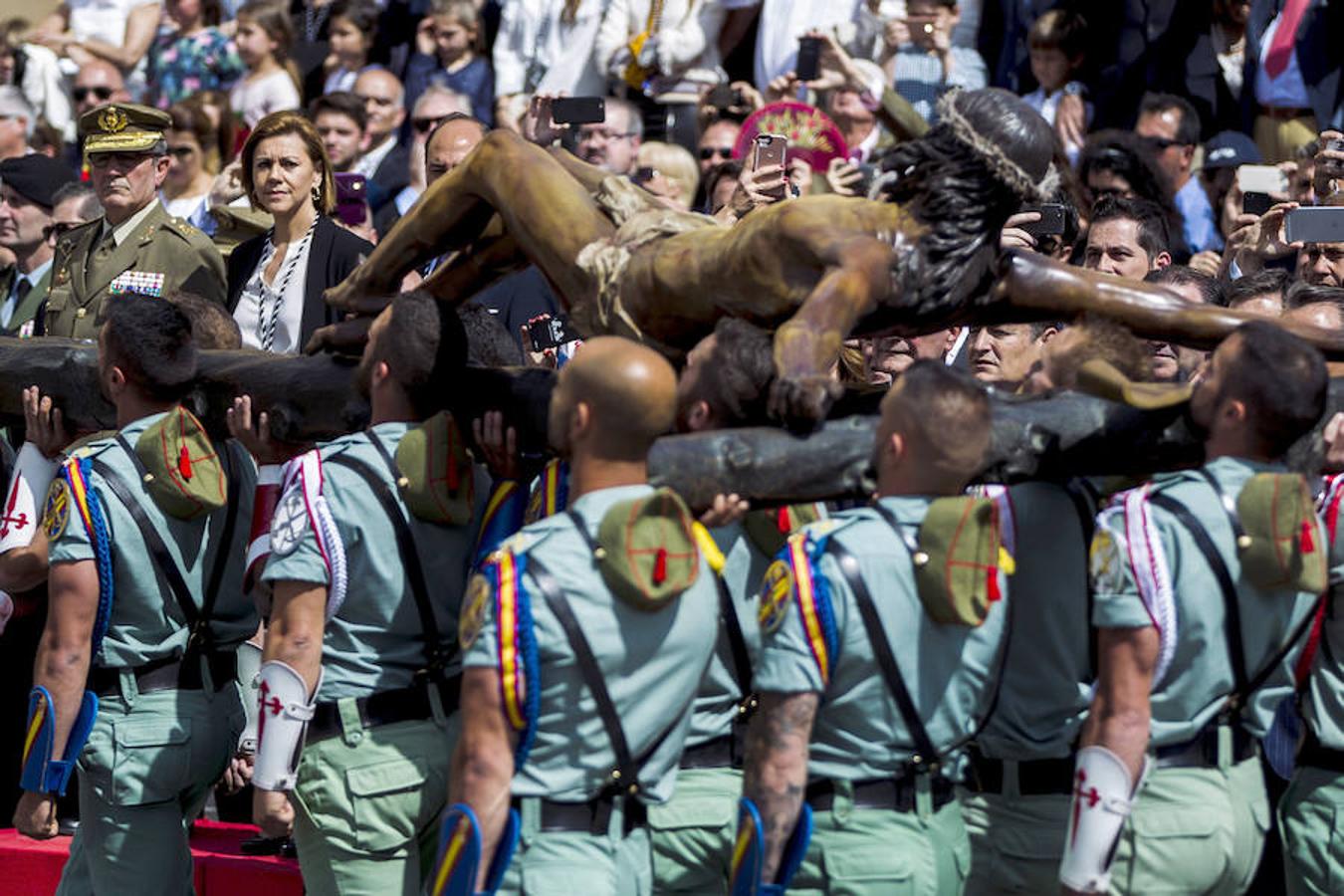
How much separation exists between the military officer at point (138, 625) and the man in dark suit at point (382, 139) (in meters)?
4.58

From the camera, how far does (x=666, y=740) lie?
4.55 meters

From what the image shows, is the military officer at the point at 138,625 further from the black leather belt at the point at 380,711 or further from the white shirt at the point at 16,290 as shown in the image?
the white shirt at the point at 16,290

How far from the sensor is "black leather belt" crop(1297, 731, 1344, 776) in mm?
5250

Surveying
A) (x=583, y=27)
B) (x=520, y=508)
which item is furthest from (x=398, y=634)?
(x=583, y=27)

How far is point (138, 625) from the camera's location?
5.84 metres

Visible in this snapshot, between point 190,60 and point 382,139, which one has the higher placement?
point 190,60

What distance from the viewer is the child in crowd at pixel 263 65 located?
11836mm

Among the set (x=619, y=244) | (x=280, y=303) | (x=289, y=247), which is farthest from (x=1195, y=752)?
(x=289, y=247)

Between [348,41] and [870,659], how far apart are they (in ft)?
27.8

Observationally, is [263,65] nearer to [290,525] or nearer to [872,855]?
[290,525]

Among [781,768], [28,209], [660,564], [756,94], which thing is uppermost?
[756,94]

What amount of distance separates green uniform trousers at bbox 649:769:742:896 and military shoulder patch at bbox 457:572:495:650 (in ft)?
2.78

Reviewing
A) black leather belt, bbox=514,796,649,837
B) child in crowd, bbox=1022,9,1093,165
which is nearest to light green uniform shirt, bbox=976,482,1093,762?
black leather belt, bbox=514,796,649,837

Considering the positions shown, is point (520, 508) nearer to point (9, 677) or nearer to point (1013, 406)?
point (1013, 406)
